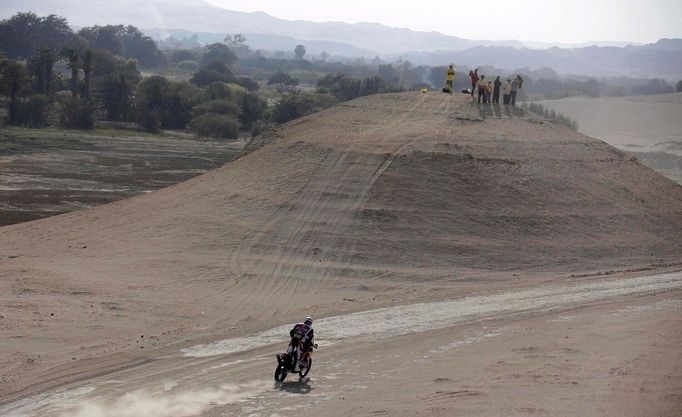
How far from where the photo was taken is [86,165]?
4894 cm

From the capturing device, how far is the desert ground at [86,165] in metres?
36.9

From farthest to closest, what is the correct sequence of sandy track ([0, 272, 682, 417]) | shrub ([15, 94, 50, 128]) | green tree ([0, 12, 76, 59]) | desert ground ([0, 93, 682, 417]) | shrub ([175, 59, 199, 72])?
shrub ([175, 59, 199, 72]), green tree ([0, 12, 76, 59]), shrub ([15, 94, 50, 128]), desert ground ([0, 93, 682, 417]), sandy track ([0, 272, 682, 417])

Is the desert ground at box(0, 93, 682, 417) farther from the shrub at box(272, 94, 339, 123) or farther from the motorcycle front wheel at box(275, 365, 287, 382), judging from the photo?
the shrub at box(272, 94, 339, 123)

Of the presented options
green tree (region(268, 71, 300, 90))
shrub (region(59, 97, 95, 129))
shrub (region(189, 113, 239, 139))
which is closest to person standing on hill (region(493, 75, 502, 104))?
shrub (region(189, 113, 239, 139))

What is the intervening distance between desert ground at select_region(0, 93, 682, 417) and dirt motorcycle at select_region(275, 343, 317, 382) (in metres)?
0.17

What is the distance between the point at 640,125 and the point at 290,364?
5961cm

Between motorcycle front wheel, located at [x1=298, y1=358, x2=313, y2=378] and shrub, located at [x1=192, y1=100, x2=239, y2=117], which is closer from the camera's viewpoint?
motorcycle front wheel, located at [x1=298, y1=358, x2=313, y2=378]

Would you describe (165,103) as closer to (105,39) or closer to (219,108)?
(219,108)

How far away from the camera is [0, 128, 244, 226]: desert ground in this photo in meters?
36.9

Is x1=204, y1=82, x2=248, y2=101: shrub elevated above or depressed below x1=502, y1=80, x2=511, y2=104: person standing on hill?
below

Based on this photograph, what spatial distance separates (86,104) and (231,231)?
5100 cm

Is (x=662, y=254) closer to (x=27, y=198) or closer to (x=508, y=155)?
(x=508, y=155)

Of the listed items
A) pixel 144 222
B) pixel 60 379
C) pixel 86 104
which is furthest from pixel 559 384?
pixel 86 104

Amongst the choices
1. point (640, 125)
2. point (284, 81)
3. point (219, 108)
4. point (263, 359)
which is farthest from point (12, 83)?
point (284, 81)
